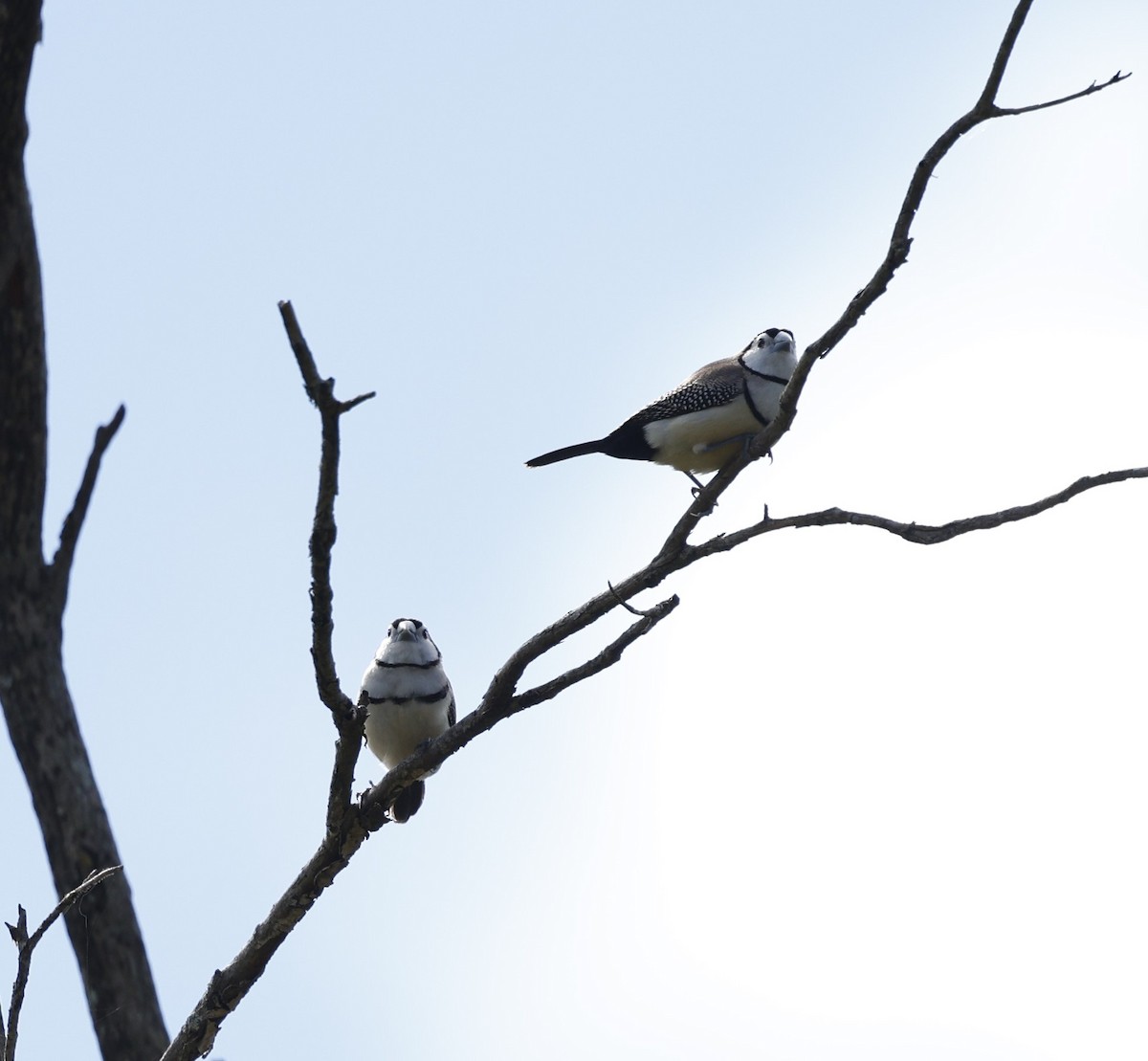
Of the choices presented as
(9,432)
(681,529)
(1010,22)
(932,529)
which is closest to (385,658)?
(9,432)

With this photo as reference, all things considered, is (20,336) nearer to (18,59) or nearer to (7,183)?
(7,183)

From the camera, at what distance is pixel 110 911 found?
6414 millimetres

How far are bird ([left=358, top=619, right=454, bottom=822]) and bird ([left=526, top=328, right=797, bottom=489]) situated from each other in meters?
1.27

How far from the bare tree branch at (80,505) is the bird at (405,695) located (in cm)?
152

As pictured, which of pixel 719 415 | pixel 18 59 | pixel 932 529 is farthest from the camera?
pixel 719 415

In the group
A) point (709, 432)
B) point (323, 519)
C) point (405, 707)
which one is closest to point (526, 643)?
point (323, 519)

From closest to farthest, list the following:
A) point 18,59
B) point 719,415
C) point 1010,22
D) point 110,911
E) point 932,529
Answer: point 1010,22, point 932,529, point 18,59, point 110,911, point 719,415

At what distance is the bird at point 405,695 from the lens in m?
7.50

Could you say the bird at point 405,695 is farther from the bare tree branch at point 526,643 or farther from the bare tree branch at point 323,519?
the bare tree branch at point 323,519

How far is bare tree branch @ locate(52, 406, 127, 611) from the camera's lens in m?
6.59

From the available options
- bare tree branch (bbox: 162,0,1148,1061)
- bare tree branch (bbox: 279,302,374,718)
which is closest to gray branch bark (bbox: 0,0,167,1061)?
bare tree branch (bbox: 162,0,1148,1061)

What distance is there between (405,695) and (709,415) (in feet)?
6.68

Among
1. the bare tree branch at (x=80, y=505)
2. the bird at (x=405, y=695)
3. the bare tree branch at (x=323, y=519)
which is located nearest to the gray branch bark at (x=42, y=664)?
the bare tree branch at (x=80, y=505)

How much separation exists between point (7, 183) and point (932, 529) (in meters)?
3.89
